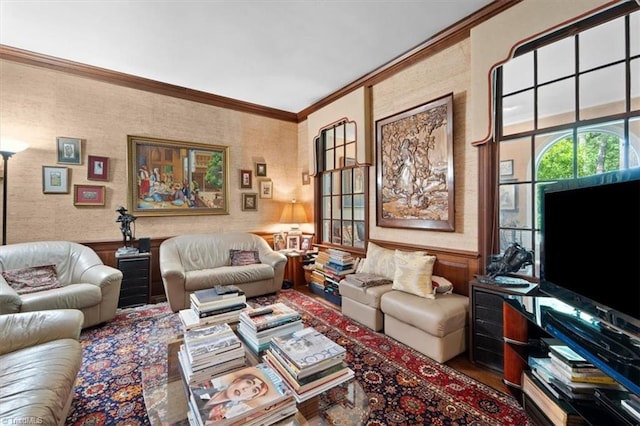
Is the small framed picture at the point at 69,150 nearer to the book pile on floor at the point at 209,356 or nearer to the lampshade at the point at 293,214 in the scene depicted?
the lampshade at the point at 293,214

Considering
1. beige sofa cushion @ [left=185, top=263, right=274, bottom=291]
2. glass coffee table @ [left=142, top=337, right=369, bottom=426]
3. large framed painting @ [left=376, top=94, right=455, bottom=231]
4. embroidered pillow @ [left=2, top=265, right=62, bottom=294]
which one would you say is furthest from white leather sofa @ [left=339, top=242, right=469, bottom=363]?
embroidered pillow @ [left=2, top=265, right=62, bottom=294]

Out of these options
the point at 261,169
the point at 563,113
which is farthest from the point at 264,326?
the point at 261,169

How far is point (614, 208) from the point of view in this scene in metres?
1.22

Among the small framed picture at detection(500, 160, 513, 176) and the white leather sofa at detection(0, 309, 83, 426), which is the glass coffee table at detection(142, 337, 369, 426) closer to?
the white leather sofa at detection(0, 309, 83, 426)

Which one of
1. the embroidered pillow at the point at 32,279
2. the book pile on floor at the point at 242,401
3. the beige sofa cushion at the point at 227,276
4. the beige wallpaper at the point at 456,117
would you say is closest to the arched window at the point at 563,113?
the beige wallpaper at the point at 456,117

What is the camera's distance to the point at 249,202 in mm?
4816

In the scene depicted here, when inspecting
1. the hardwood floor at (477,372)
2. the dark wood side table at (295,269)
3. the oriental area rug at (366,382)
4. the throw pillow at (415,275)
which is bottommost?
the hardwood floor at (477,372)

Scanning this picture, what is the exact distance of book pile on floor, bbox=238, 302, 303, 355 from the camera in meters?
1.66

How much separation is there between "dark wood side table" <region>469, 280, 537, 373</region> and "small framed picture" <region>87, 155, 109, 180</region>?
14.7 ft

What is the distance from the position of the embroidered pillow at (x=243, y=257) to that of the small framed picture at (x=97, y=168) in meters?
1.93

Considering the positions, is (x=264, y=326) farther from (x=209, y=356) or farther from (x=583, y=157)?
(x=583, y=157)

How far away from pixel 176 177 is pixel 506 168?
4.17 m

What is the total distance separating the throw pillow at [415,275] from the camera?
8.43 ft

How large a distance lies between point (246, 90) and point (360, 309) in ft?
11.5
